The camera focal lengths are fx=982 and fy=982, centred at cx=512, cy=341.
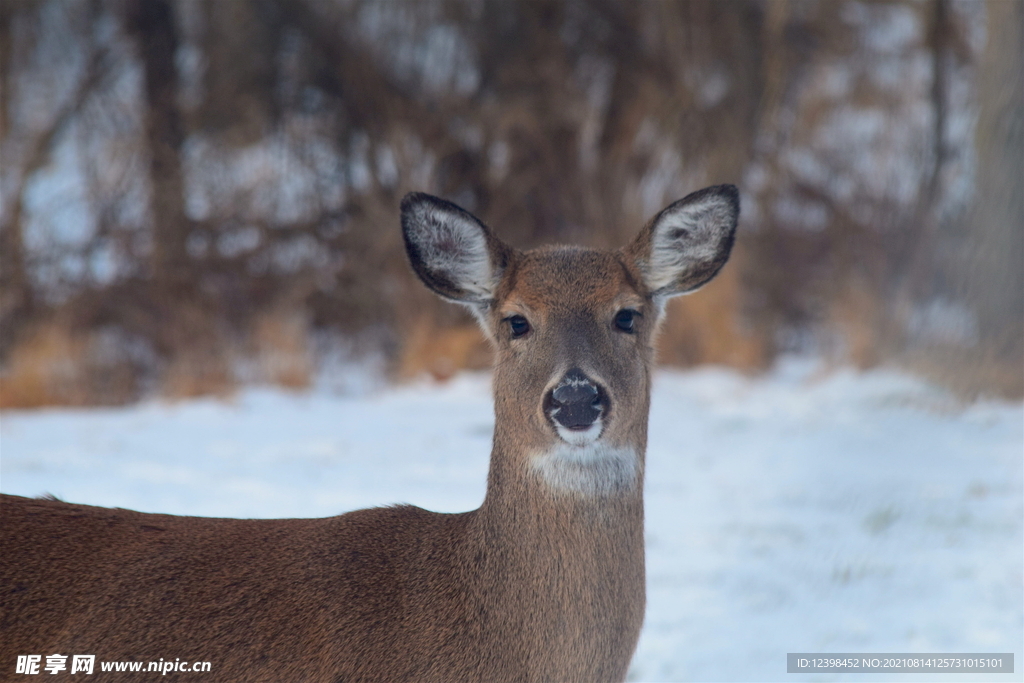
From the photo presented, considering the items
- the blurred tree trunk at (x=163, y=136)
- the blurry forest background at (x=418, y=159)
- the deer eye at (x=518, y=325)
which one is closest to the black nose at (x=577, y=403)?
the deer eye at (x=518, y=325)

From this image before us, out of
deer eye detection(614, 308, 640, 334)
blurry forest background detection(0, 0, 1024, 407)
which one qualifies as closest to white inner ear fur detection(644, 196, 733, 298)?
deer eye detection(614, 308, 640, 334)

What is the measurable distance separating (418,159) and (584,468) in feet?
29.2

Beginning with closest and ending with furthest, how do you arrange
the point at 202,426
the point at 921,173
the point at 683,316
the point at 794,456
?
the point at 794,456 → the point at 202,426 → the point at 683,316 → the point at 921,173

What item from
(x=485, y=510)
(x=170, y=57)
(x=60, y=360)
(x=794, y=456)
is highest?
(x=170, y=57)

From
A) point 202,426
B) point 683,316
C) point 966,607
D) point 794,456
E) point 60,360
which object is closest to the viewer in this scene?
point 966,607

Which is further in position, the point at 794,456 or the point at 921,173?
the point at 921,173

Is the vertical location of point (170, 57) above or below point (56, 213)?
above

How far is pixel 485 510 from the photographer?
2924 millimetres

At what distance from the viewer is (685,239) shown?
10.4 ft

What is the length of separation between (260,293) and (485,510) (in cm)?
894

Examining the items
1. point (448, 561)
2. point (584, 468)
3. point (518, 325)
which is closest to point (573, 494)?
point (584, 468)

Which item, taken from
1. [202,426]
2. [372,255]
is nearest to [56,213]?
[372,255]

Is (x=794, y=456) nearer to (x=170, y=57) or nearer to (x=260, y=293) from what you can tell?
(x=260, y=293)

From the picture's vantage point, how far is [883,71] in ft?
39.2
